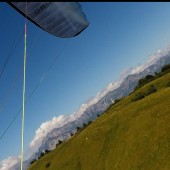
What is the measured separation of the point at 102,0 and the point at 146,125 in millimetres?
75853

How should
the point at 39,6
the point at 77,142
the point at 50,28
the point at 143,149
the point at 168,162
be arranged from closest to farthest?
the point at 39,6 → the point at 50,28 → the point at 168,162 → the point at 143,149 → the point at 77,142

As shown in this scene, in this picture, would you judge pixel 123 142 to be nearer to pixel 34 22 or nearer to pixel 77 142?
pixel 77 142

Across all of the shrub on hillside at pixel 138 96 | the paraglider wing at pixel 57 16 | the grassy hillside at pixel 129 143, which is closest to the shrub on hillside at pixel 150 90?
the shrub on hillside at pixel 138 96

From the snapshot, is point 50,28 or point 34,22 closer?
point 34,22

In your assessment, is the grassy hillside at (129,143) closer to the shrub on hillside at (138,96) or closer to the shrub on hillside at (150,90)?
the shrub on hillside at (150,90)

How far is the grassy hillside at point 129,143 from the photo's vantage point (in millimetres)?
68312

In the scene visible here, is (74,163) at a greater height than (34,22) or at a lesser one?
lesser

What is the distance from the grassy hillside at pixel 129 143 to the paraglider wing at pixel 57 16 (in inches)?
1896

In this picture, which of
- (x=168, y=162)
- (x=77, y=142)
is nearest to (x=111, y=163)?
(x=168, y=162)

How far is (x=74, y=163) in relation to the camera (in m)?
99.2

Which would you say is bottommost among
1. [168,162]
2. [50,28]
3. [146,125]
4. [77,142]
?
[168,162]

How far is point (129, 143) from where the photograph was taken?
79.9 m

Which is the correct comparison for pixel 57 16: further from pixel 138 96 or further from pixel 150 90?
pixel 138 96

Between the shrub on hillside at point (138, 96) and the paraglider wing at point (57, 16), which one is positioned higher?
the paraglider wing at point (57, 16)
